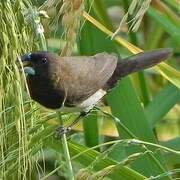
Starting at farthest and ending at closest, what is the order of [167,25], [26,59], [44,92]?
1. [167,25]
2. [44,92]
3. [26,59]

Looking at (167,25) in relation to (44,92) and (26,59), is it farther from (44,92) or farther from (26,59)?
(26,59)

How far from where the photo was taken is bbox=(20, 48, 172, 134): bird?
139 cm

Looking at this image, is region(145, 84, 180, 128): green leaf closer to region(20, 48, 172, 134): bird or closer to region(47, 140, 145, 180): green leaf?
region(20, 48, 172, 134): bird

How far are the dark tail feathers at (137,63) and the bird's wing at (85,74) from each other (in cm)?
5

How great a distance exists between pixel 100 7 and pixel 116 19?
1.38m

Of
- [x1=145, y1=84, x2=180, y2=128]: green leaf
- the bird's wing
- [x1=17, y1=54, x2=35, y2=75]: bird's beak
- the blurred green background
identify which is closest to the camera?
the blurred green background

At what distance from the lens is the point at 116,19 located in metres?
3.21

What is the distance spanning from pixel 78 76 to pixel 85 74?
3 cm

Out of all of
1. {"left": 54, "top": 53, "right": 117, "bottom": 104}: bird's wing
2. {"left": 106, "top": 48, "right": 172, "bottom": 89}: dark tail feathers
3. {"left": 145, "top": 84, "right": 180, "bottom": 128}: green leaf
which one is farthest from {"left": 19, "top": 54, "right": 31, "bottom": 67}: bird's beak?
{"left": 145, "top": 84, "right": 180, "bottom": 128}: green leaf

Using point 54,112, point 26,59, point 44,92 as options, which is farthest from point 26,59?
point 44,92

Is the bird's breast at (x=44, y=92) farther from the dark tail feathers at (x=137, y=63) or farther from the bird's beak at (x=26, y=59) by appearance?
the dark tail feathers at (x=137, y=63)

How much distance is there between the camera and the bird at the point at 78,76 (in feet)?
4.56

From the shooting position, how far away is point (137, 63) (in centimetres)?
172

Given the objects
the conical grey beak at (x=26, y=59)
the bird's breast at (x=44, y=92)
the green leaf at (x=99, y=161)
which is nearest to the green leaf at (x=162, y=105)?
the bird's breast at (x=44, y=92)
